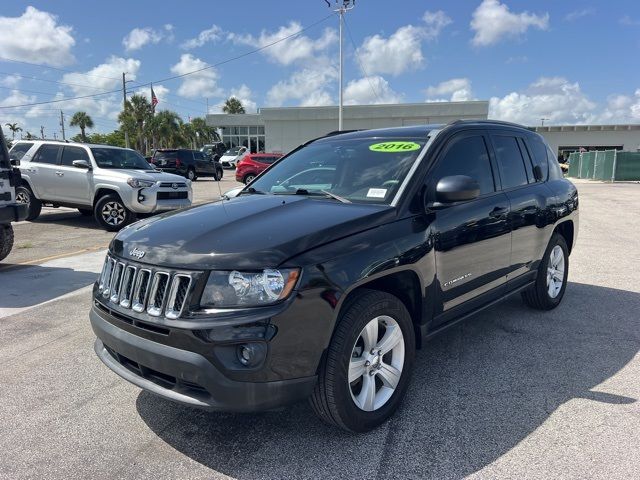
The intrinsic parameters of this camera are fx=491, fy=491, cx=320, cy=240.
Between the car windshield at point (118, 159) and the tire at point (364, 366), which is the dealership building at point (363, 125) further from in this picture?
the tire at point (364, 366)

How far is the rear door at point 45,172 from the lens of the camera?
1135 centimetres

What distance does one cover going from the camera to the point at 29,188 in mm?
11586

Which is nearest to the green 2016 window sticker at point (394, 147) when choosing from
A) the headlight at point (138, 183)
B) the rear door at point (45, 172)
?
the headlight at point (138, 183)

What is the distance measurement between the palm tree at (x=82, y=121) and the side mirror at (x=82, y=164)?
7050cm

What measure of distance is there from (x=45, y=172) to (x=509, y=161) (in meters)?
10.7

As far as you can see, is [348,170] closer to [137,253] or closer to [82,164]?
[137,253]

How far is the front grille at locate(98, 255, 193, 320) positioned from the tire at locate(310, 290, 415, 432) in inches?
32.3

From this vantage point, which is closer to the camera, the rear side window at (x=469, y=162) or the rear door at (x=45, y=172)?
the rear side window at (x=469, y=162)

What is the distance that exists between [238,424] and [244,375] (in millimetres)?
823

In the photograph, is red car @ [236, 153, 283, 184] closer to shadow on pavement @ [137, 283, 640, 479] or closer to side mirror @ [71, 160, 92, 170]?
side mirror @ [71, 160, 92, 170]

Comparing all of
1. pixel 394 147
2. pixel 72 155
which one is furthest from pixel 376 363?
pixel 72 155

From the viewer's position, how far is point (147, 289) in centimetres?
260

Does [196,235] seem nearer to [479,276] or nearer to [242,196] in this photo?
[242,196]

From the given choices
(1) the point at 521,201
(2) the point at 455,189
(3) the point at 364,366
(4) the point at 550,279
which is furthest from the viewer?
(4) the point at 550,279
